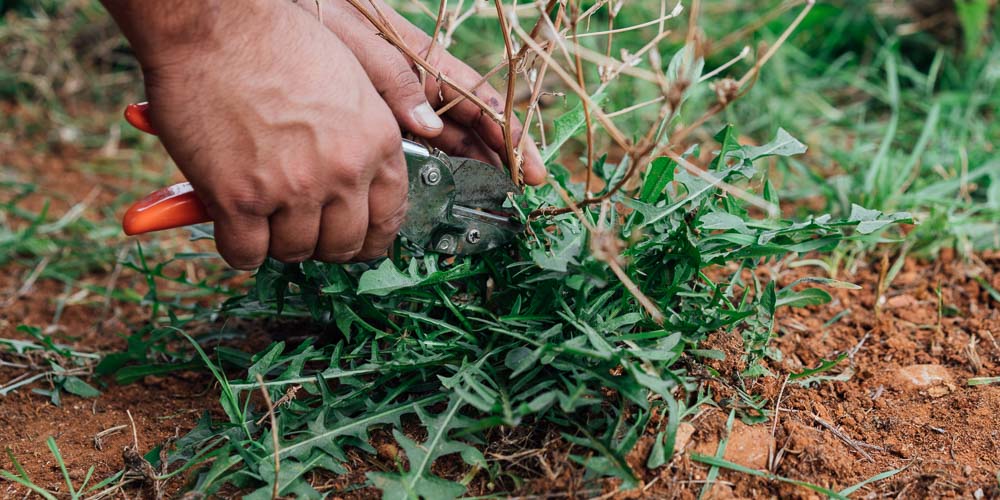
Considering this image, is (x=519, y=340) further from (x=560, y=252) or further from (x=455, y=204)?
(x=455, y=204)

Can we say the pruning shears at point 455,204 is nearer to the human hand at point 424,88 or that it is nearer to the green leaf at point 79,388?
the human hand at point 424,88

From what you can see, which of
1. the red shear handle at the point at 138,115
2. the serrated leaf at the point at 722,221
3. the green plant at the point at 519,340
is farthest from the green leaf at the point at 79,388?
the serrated leaf at the point at 722,221

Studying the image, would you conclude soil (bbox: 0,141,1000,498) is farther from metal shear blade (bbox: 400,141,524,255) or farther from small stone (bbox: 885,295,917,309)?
metal shear blade (bbox: 400,141,524,255)

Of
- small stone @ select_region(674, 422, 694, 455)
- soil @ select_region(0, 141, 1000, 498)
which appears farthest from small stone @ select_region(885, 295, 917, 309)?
small stone @ select_region(674, 422, 694, 455)

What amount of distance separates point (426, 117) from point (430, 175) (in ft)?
0.40

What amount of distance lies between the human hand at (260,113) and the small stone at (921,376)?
1.28 m

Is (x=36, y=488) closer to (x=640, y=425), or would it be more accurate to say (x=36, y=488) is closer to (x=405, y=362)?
(x=405, y=362)

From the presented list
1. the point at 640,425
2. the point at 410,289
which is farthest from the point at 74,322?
the point at 640,425

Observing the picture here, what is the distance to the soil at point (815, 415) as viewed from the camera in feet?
5.33

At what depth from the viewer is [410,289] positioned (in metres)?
1.83

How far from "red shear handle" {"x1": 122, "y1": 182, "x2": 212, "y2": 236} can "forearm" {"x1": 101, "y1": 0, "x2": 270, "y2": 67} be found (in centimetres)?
26

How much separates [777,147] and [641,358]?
29.2 inches

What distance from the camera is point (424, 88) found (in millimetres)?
1951

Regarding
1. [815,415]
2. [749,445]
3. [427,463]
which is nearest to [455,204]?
[427,463]
